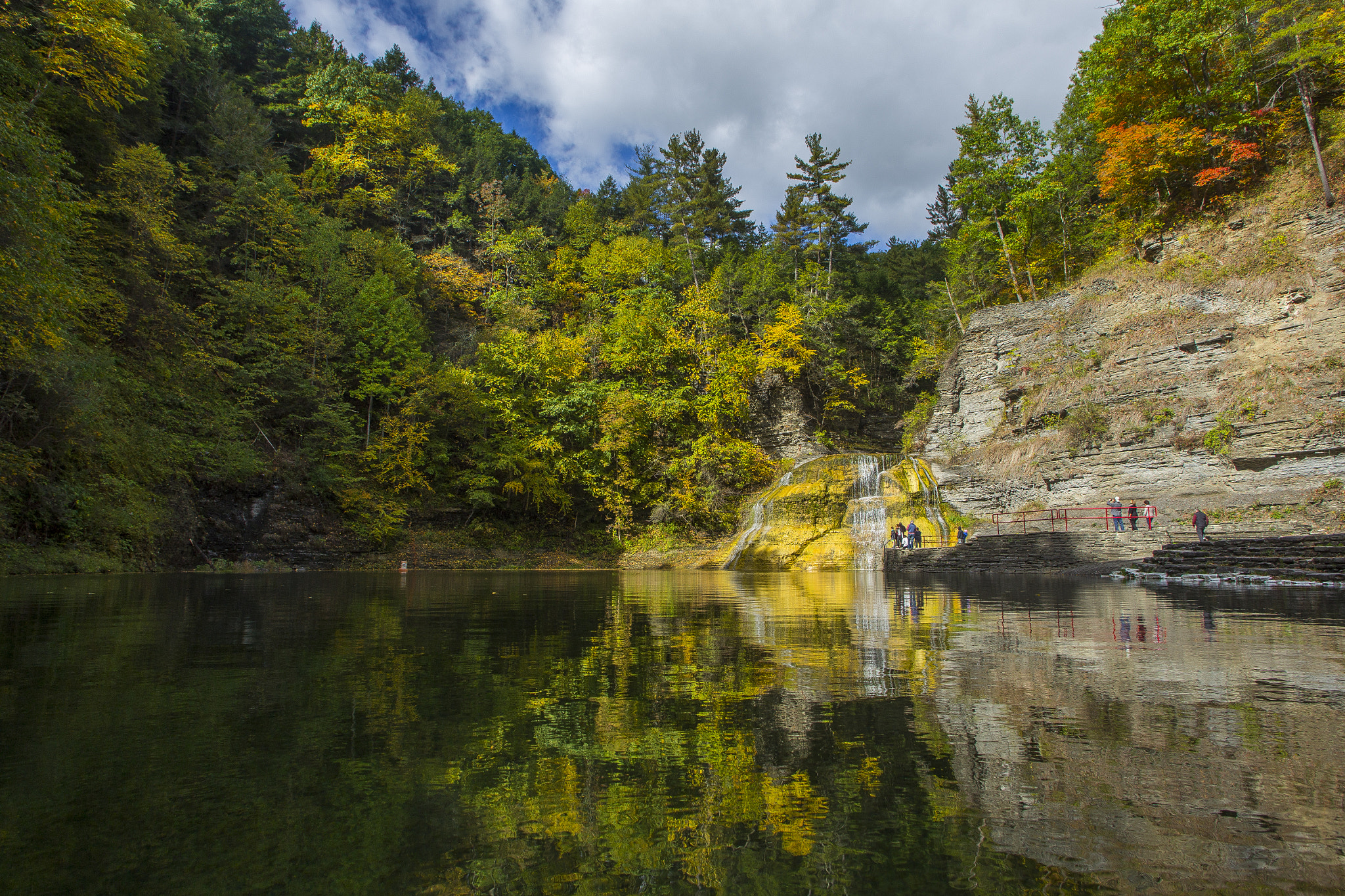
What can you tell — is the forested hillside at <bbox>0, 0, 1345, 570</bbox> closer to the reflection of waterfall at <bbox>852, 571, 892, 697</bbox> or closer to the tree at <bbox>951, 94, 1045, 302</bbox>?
the tree at <bbox>951, 94, 1045, 302</bbox>

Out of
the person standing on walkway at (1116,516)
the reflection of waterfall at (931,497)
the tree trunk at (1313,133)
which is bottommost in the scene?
the person standing on walkway at (1116,516)

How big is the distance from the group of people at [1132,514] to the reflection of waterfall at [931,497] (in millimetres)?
5502

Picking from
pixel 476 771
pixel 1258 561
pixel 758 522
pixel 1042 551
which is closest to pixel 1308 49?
pixel 1042 551

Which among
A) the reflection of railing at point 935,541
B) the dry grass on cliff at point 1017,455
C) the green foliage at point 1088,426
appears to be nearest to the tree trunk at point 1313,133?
the green foliage at point 1088,426

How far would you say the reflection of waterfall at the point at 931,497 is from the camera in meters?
24.5

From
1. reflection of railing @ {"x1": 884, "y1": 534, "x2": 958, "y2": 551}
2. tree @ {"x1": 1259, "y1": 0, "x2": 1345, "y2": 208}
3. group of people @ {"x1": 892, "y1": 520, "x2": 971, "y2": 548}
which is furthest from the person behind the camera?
reflection of railing @ {"x1": 884, "y1": 534, "x2": 958, "y2": 551}

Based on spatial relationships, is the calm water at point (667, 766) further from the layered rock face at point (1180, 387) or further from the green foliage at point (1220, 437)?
the green foliage at point (1220, 437)

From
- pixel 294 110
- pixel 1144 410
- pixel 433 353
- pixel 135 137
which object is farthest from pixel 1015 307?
pixel 294 110

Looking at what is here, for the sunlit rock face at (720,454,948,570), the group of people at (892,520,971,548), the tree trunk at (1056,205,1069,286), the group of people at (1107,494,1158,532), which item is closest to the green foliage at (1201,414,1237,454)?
the group of people at (1107,494,1158,532)

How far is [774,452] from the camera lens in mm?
35969

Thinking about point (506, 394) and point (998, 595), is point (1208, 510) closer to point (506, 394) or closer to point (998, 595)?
point (998, 595)

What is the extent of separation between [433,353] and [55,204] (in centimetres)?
2206

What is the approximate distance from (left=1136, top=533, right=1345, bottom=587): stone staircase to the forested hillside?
56.3ft

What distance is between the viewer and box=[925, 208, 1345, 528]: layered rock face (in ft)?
60.1
